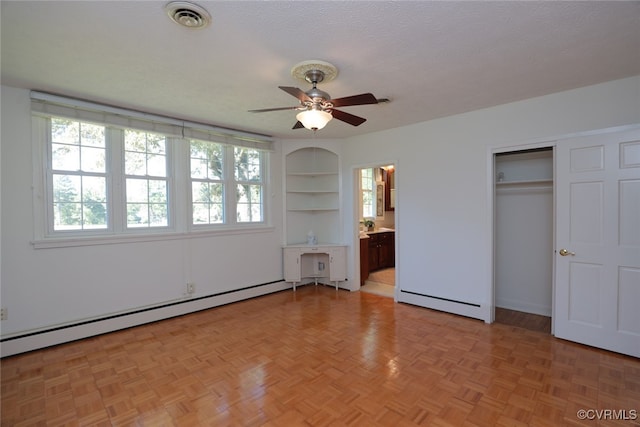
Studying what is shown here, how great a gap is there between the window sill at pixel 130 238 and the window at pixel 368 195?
3.03 meters

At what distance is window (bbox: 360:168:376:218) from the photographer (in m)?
7.15

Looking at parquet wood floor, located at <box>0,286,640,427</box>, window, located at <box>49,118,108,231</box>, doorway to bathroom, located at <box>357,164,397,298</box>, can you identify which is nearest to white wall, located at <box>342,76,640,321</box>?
parquet wood floor, located at <box>0,286,640,427</box>

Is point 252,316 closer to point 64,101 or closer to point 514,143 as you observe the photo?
point 64,101

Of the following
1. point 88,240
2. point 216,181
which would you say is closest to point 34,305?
point 88,240

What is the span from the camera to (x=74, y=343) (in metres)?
3.20

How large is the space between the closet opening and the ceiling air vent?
11.3 feet

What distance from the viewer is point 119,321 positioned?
354cm

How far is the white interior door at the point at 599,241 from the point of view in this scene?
2.79 meters

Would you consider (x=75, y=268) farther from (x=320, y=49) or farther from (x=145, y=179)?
(x=320, y=49)

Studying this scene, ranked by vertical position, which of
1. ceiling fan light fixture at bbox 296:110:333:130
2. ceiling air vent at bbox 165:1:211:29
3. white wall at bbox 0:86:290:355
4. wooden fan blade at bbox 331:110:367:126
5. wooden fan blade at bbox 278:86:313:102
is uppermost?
ceiling air vent at bbox 165:1:211:29

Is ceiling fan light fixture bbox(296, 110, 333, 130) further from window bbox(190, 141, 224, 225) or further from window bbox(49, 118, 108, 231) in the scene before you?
window bbox(49, 118, 108, 231)

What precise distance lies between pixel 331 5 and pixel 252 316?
137 inches

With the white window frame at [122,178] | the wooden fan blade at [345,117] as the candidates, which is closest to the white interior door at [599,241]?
the wooden fan blade at [345,117]

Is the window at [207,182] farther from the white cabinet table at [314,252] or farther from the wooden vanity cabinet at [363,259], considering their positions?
the wooden vanity cabinet at [363,259]
